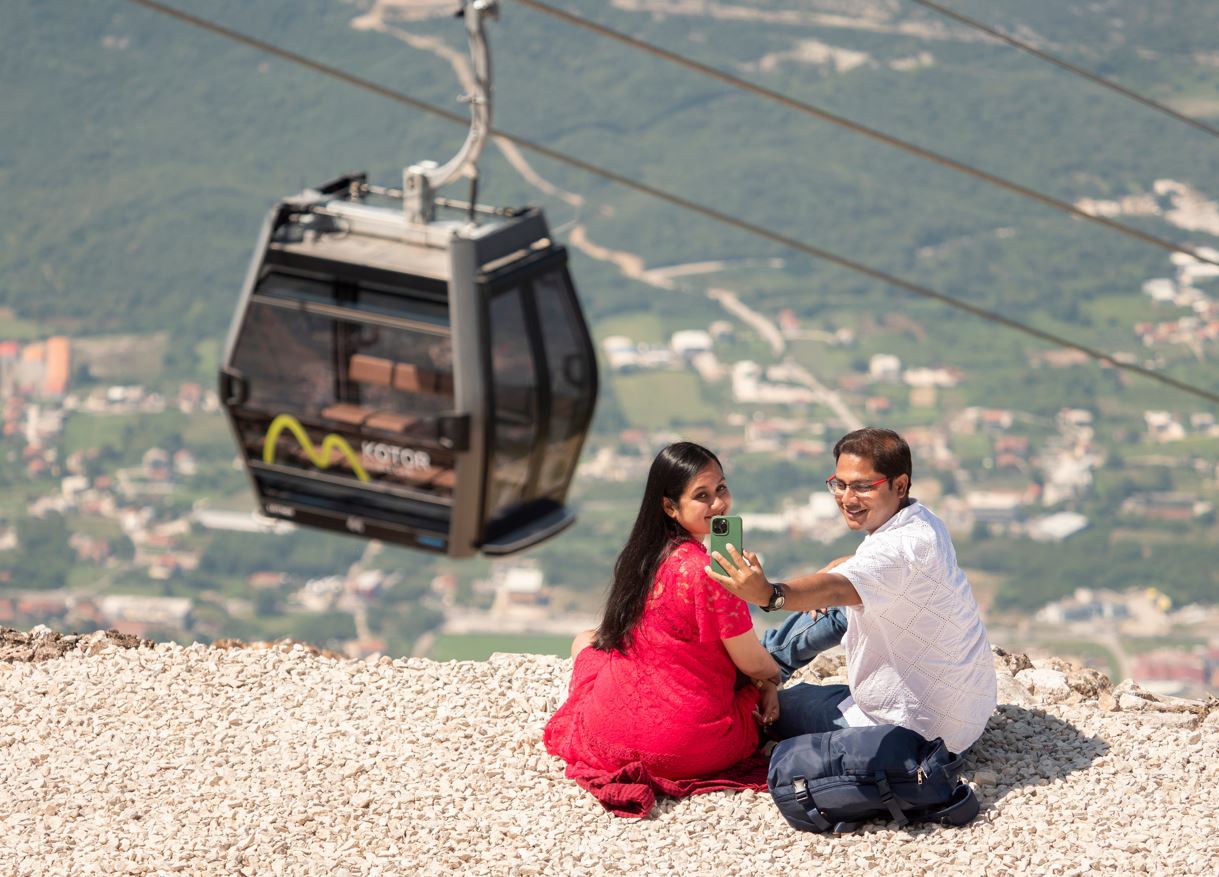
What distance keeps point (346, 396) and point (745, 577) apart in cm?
239

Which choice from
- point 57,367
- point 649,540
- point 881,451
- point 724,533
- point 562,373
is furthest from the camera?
point 57,367

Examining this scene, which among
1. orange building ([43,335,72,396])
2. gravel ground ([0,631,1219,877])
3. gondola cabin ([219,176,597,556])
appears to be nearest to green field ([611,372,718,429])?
orange building ([43,335,72,396])

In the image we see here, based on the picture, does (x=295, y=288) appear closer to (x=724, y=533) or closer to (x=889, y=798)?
(x=724, y=533)

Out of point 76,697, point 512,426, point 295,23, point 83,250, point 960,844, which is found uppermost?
point 512,426

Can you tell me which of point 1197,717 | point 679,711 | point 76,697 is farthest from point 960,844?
point 76,697

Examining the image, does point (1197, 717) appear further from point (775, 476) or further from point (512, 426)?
point (775, 476)

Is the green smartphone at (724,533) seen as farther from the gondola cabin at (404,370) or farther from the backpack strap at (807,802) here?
the gondola cabin at (404,370)

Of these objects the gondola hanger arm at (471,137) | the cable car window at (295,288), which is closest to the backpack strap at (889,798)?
the gondola hanger arm at (471,137)

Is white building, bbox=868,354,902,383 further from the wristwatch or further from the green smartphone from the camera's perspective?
the wristwatch

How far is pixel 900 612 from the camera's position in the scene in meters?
5.58

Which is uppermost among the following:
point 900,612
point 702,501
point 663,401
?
point 702,501

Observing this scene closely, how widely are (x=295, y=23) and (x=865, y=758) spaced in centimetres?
13179

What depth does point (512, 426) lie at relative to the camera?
675 centimetres

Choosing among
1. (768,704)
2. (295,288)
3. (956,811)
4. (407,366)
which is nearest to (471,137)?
(407,366)
